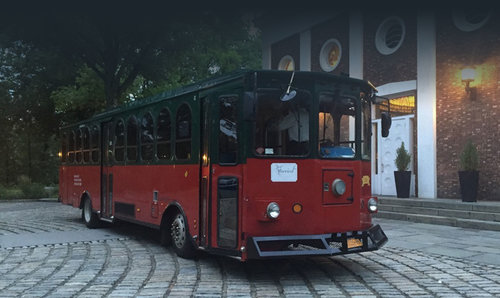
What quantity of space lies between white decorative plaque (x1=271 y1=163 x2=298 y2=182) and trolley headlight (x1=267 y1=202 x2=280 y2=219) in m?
0.31

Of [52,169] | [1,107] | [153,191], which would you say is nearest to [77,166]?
[153,191]

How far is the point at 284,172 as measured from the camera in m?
6.27

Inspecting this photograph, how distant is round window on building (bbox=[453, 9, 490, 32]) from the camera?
13547 millimetres

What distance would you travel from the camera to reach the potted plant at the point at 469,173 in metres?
12.5

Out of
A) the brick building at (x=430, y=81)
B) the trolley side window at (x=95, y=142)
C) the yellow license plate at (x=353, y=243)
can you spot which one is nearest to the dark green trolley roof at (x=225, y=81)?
the yellow license plate at (x=353, y=243)

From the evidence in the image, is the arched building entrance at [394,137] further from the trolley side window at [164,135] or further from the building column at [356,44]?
the trolley side window at [164,135]

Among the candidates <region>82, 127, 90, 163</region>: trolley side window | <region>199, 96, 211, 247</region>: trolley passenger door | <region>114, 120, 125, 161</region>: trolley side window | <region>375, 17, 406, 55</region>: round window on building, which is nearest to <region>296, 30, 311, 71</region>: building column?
<region>375, 17, 406, 55</region>: round window on building

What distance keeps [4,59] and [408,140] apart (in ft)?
65.8

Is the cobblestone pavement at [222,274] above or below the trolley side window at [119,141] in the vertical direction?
below

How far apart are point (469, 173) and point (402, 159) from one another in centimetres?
246

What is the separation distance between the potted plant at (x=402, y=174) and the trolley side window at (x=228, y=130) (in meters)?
9.45

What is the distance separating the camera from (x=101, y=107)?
24.5m

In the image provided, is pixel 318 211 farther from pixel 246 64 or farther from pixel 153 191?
pixel 246 64

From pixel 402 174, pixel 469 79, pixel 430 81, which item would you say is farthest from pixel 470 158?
pixel 430 81
